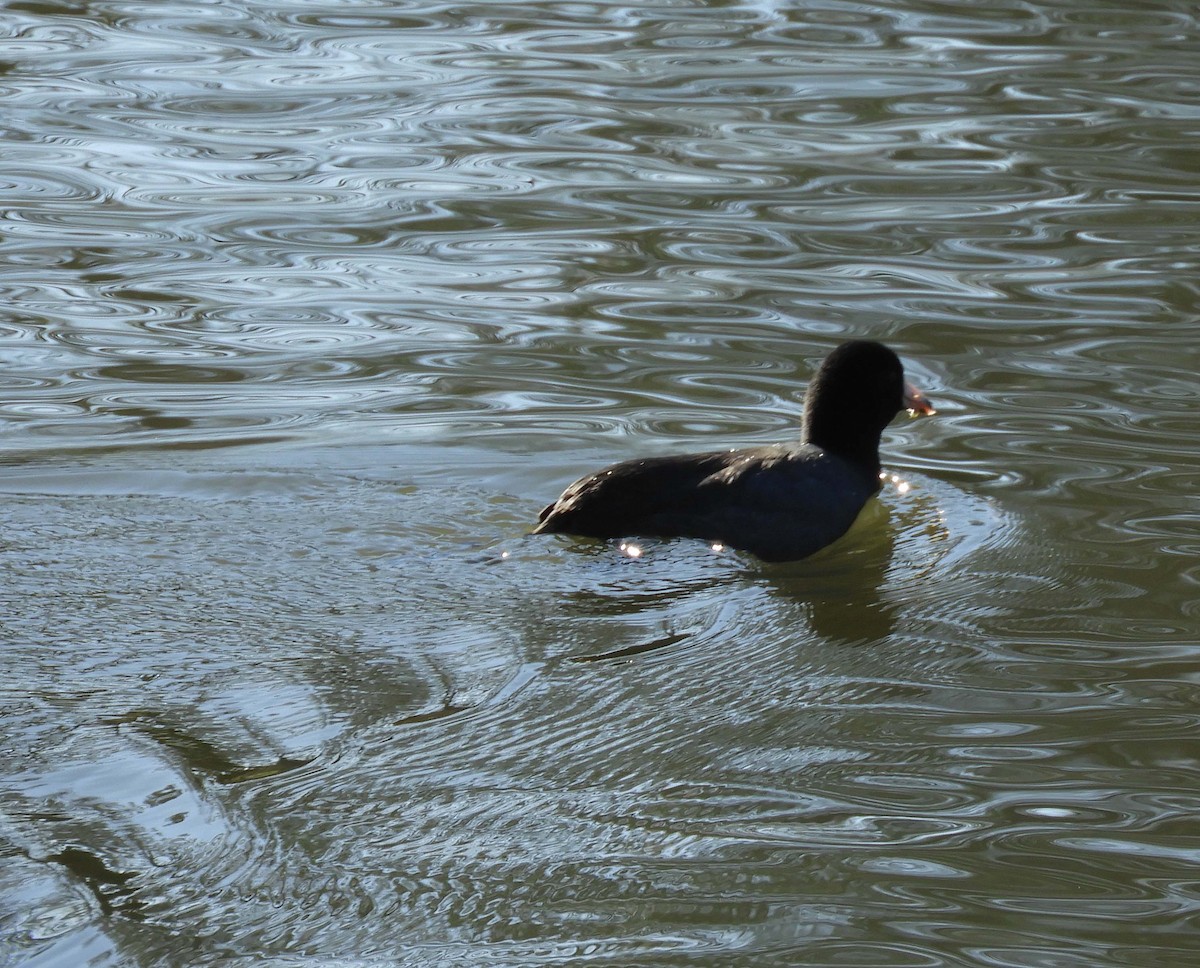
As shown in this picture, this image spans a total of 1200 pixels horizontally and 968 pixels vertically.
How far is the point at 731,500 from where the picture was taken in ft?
19.9

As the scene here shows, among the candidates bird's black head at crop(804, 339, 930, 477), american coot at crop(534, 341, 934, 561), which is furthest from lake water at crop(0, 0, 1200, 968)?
bird's black head at crop(804, 339, 930, 477)

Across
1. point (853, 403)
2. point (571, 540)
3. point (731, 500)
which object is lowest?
point (571, 540)

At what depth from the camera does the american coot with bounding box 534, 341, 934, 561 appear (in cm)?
601

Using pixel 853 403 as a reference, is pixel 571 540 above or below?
below

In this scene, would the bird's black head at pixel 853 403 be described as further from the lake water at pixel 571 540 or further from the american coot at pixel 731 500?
the lake water at pixel 571 540

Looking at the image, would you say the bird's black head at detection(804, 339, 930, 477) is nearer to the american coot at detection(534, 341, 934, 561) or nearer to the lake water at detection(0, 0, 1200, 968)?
the american coot at detection(534, 341, 934, 561)

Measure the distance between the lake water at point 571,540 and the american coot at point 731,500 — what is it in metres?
0.11

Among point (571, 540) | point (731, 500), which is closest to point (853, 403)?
point (731, 500)

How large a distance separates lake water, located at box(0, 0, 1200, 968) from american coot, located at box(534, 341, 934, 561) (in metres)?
0.11

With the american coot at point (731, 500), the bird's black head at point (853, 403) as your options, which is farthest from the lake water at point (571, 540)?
the bird's black head at point (853, 403)

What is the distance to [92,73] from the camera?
1333cm

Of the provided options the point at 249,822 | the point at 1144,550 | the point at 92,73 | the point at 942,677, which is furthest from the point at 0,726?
the point at 92,73

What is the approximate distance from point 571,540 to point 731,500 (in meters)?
0.56

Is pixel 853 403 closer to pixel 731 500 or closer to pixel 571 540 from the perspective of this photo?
pixel 731 500
